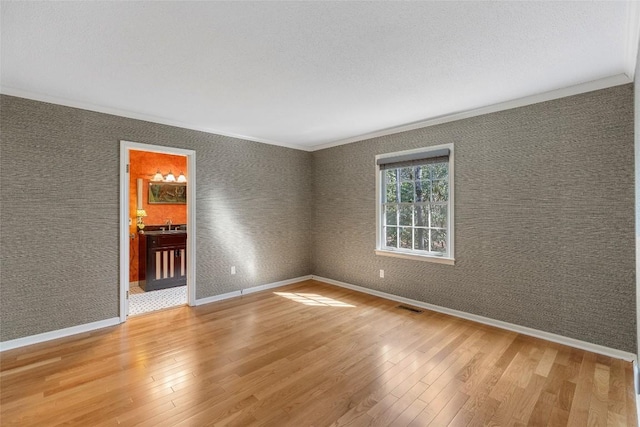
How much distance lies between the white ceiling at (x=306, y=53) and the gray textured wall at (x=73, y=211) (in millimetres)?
312

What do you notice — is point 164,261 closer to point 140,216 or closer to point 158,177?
point 140,216

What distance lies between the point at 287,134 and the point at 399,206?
6.81 feet

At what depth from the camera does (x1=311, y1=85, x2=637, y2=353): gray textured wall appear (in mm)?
2701

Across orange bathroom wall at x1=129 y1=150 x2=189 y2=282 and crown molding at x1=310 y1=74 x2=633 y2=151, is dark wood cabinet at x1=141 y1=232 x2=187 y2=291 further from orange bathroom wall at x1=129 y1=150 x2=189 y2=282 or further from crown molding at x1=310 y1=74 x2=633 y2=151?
Result: crown molding at x1=310 y1=74 x2=633 y2=151

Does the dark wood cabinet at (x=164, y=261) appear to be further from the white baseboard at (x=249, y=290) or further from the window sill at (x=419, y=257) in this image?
the window sill at (x=419, y=257)

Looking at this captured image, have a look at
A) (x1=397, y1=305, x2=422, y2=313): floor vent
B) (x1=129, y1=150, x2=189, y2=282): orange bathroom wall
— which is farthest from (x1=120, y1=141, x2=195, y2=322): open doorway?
(x1=397, y1=305, x2=422, y2=313): floor vent

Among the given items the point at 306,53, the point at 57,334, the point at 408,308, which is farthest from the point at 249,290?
the point at 306,53

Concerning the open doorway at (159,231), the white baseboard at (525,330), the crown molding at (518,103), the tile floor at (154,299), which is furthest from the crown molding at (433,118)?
the tile floor at (154,299)

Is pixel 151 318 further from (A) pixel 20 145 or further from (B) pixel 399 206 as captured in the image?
(B) pixel 399 206

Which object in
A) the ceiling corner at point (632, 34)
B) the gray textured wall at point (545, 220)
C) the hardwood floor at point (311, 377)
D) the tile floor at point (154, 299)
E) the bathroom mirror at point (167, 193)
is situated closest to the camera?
the ceiling corner at point (632, 34)

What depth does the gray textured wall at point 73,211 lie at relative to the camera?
296 cm

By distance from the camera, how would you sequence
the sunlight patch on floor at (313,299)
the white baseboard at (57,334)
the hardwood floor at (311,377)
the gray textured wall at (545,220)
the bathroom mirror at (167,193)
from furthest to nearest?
the bathroom mirror at (167,193)
the sunlight patch on floor at (313,299)
the white baseboard at (57,334)
the gray textured wall at (545,220)
the hardwood floor at (311,377)

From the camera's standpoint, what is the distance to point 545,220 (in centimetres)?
307

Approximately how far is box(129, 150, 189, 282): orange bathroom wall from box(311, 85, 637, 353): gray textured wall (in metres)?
4.33
